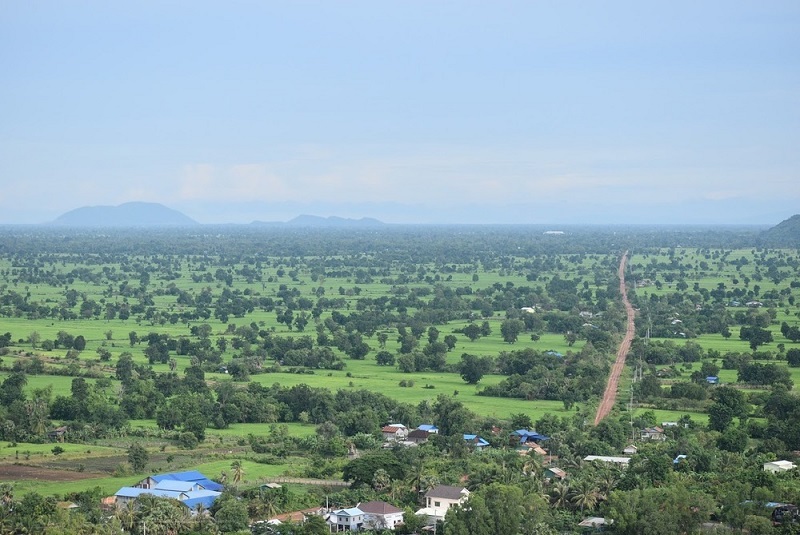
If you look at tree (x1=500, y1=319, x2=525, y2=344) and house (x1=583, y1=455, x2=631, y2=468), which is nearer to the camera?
house (x1=583, y1=455, x2=631, y2=468)

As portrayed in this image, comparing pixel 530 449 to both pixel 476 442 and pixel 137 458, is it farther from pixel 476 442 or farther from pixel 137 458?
pixel 137 458

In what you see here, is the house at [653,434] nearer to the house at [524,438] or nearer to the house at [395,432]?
the house at [524,438]

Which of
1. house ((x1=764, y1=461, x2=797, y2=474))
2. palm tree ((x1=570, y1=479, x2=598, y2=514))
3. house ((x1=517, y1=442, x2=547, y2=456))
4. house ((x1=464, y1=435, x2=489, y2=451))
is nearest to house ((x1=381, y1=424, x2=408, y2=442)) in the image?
house ((x1=464, y1=435, x2=489, y2=451))

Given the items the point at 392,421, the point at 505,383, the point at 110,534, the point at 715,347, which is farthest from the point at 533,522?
the point at 715,347

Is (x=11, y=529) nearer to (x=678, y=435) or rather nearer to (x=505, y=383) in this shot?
(x=678, y=435)

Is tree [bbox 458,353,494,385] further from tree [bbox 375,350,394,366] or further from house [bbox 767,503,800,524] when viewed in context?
house [bbox 767,503,800,524]

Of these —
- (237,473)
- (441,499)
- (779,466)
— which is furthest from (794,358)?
(237,473)

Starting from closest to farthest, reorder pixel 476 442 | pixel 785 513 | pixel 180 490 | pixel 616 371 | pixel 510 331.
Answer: pixel 785 513 → pixel 180 490 → pixel 476 442 → pixel 616 371 → pixel 510 331
